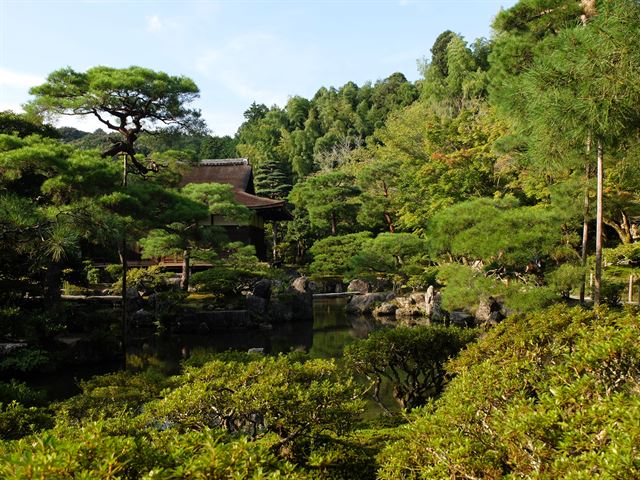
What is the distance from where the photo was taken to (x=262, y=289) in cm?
1814

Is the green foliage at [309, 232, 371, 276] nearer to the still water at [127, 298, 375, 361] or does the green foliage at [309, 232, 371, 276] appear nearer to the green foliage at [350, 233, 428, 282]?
the green foliage at [350, 233, 428, 282]

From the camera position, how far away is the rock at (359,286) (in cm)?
2403

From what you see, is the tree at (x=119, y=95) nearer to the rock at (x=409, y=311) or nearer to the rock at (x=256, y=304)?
the rock at (x=256, y=304)

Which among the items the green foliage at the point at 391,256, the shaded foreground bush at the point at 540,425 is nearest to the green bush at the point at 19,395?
the shaded foreground bush at the point at 540,425

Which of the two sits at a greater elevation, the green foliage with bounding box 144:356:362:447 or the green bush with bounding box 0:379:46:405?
the green foliage with bounding box 144:356:362:447

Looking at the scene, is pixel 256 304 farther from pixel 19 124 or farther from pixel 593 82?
pixel 593 82

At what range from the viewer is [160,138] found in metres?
13.5

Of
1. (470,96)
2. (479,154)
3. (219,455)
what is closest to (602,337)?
(219,455)

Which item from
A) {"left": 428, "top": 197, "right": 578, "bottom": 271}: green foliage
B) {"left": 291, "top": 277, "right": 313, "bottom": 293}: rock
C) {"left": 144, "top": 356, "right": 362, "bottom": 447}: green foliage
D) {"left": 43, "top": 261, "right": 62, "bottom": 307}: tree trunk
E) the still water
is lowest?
the still water

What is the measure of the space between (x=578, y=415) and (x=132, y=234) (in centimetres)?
975

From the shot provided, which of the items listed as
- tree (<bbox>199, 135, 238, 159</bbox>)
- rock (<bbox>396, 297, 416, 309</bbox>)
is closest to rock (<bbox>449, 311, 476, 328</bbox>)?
rock (<bbox>396, 297, 416, 309</bbox>)

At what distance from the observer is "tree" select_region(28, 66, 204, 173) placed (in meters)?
11.2

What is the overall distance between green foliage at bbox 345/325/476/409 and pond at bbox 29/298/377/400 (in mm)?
3247

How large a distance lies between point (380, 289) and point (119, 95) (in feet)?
50.6
